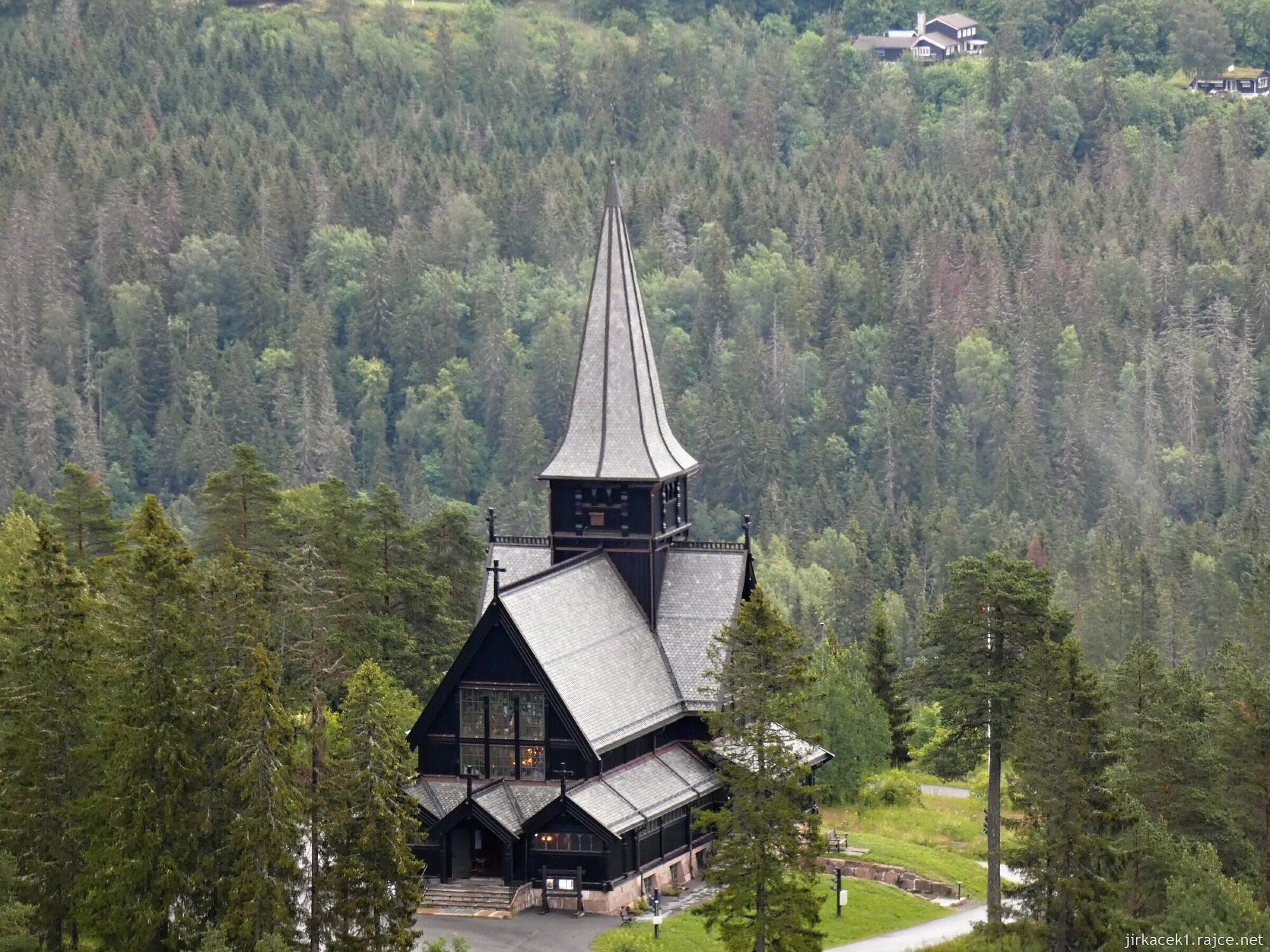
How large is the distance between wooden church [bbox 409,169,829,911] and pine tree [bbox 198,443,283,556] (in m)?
11.7

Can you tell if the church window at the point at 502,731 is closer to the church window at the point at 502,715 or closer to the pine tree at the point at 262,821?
the church window at the point at 502,715

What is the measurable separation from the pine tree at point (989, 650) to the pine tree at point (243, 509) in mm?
27678

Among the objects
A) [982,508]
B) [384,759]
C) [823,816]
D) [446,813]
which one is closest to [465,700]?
[446,813]

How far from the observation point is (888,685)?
10300 cm

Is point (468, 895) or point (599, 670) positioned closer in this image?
point (468, 895)

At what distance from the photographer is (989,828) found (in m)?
80.8

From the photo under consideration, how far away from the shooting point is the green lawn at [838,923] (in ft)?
245

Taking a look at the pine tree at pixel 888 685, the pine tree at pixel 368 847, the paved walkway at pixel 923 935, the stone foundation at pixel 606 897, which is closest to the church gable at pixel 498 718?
the stone foundation at pixel 606 897

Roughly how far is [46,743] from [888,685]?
3951 centimetres

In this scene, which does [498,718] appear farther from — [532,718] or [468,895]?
[468,895]

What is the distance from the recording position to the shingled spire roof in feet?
288

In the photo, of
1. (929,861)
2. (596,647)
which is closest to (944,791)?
(929,861)

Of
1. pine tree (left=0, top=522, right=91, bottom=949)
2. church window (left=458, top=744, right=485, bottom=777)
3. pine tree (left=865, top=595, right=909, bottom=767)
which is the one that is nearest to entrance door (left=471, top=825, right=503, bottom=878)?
church window (left=458, top=744, right=485, bottom=777)

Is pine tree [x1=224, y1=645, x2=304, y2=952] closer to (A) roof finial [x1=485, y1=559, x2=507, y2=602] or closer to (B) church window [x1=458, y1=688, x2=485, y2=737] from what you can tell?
(A) roof finial [x1=485, y1=559, x2=507, y2=602]
